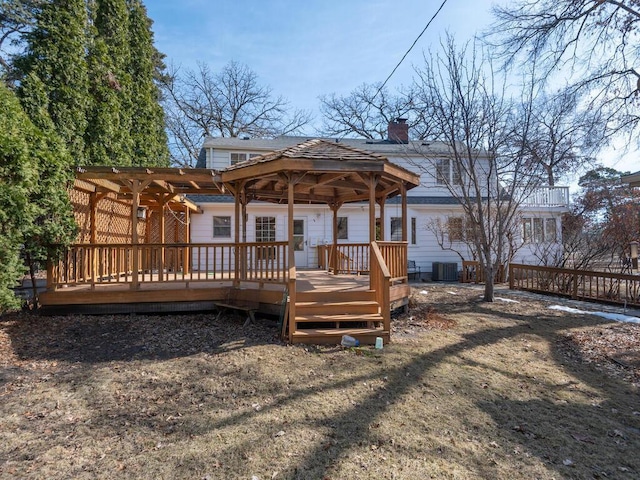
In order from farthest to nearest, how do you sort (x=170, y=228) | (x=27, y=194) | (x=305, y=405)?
(x=170, y=228), (x=27, y=194), (x=305, y=405)

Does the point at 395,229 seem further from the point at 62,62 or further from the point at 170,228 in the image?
the point at 62,62

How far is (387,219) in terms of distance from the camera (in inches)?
603

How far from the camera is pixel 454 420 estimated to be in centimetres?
351

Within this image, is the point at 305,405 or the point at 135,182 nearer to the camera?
→ the point at 305,405

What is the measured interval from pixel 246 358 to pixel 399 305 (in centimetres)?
371

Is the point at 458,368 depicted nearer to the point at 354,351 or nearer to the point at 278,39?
the point at 354,351

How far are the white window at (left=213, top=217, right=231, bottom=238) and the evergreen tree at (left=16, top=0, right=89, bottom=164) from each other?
18.3ft

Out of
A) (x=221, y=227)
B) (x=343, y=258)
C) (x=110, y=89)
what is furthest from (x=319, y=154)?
(x=110, y=89)

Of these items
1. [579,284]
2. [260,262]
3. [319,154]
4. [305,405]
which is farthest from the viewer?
[579,284]

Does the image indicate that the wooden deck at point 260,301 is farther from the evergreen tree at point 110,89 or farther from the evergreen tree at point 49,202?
the evergreen tree at point 110,89

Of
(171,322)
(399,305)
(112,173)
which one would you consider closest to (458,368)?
(399,305)

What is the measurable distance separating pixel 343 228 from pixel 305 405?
11.6 metres

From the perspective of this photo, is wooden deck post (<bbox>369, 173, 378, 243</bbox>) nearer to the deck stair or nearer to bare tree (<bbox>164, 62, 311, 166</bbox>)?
the deck stair

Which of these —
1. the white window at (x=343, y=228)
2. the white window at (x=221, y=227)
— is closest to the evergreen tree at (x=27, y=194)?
the white window at (x=221, y=227)
